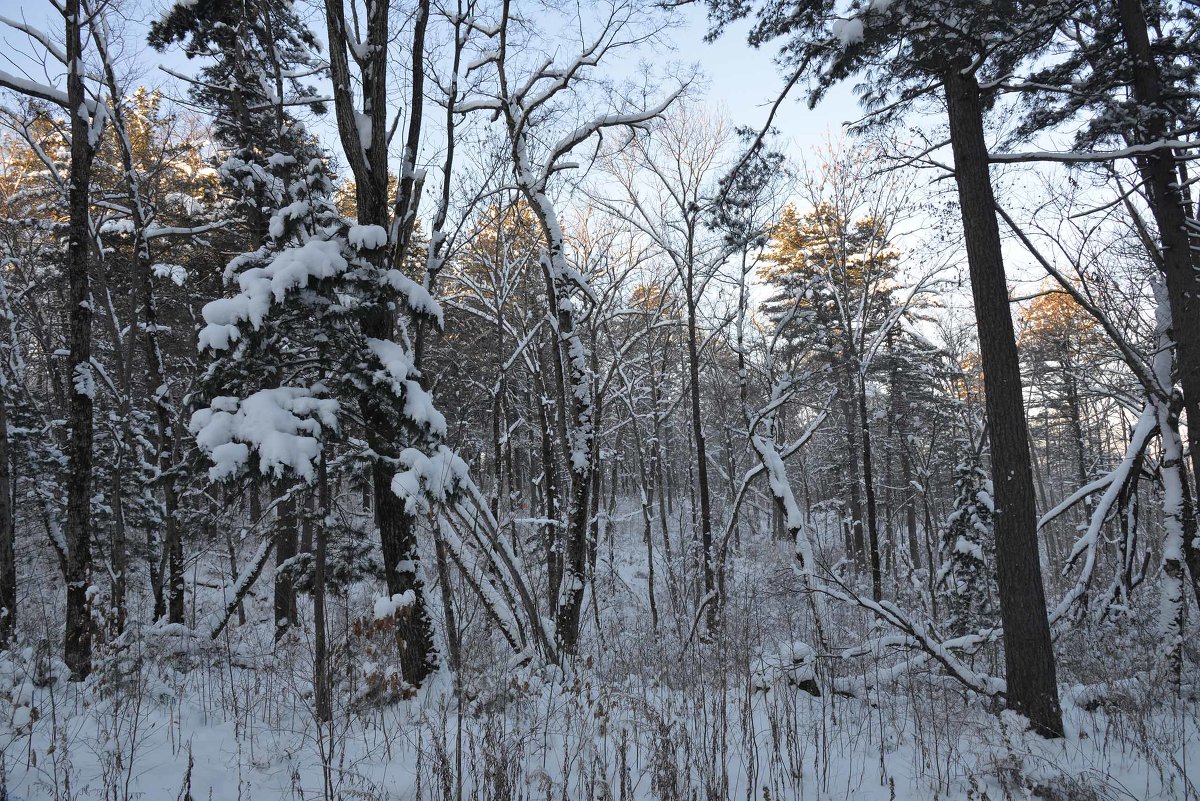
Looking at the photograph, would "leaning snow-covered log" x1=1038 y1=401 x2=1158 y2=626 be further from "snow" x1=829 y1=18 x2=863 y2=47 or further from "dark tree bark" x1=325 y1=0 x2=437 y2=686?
"dark tree bark" x1=325 y1=0 x2=437 y2=686

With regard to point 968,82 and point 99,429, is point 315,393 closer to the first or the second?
point 968,82

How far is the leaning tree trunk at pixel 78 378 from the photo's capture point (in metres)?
6.22

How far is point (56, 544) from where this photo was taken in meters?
9.66

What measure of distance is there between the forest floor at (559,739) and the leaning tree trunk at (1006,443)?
50 centimetres

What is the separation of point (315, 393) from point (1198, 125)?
964 cm

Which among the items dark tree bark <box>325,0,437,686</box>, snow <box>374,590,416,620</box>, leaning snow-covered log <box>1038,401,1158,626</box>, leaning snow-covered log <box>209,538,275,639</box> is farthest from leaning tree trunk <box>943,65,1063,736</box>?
leaning snow-covered log <box>209,538,275,639</box>

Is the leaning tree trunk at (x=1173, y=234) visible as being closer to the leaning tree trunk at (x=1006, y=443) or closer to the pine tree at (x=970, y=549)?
the leaning tree trunk at (x=1006, y=443)

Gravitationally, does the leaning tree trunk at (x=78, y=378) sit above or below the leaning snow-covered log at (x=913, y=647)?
above

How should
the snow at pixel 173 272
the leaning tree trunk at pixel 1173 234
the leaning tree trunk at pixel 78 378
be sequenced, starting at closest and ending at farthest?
the leaning tree trunk at pixel 78 378
the leaning tree trunk at pixel 1173 234
the snow at pixel 173 272

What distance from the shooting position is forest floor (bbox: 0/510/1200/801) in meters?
3.21

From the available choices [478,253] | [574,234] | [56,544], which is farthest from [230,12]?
[56,544]

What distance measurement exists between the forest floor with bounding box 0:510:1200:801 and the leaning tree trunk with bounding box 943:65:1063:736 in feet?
1.65

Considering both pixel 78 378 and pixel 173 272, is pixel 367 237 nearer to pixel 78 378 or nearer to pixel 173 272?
pixel 78 378

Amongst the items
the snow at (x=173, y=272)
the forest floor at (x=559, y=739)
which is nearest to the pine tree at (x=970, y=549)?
the forest floor at (x=559, y=739)
